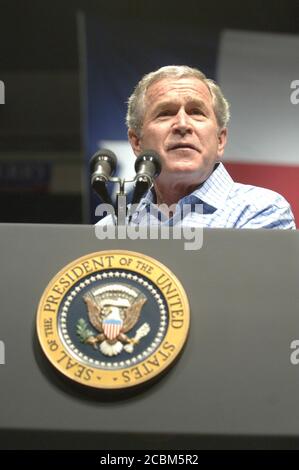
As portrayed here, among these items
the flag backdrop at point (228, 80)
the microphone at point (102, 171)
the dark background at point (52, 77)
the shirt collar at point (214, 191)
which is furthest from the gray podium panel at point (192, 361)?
the dark background at point (52, 77)

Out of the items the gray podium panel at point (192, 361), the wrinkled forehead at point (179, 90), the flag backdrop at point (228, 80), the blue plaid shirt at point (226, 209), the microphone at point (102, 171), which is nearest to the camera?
the gray podium panel at point (192, 361)

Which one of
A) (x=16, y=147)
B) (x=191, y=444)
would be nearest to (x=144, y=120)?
(x=191, y=444)

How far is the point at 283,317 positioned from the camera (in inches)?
51.9

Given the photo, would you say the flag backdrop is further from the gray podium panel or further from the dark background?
the gray podium panel

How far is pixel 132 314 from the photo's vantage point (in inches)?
51.2

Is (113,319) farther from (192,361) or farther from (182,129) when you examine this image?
(182,129)

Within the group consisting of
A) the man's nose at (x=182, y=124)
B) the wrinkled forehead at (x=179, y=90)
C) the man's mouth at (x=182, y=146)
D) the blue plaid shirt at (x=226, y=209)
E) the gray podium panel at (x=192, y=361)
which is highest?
the wrinkled forehead at (x=179, y=90)

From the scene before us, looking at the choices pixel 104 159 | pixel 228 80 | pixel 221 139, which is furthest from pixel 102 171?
pixel 228 80

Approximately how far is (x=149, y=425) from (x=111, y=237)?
0.98ft

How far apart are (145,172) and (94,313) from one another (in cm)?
35

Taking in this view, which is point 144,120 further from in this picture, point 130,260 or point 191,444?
point 191,444

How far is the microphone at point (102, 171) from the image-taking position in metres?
1.54

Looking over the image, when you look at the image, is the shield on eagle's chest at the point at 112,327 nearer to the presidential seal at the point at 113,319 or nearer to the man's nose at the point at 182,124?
the presidential seal at the point at 113,319

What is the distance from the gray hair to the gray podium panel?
2.36 ft
